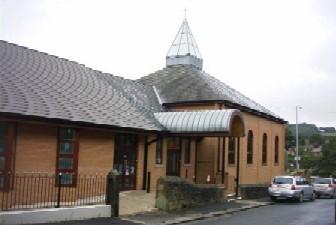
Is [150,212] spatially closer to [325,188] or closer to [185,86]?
[185,86]

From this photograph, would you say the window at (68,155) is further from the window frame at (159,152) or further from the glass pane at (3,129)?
the window frame at (159,152)

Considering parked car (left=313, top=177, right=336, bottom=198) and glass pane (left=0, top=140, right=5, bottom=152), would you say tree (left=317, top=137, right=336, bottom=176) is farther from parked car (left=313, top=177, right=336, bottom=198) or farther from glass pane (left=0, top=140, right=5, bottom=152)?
glass pane (left=0, top=140, right=5, bottom=152)

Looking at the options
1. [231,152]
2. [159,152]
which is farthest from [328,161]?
[159,152]

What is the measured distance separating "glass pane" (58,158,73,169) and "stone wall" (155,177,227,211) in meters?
3.69

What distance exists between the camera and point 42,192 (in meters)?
15.9

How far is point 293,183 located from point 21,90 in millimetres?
15391

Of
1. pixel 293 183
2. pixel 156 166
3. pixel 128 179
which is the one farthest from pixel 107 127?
pixel 293 183

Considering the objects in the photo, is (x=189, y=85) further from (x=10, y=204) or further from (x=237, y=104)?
(x=10, y=204)

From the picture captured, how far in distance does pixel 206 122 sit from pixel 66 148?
26.6ft

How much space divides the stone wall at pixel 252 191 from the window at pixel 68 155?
10.8 metres

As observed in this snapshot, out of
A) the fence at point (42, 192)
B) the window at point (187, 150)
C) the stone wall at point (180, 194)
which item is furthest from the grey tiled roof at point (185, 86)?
the fence at point (42, 192)

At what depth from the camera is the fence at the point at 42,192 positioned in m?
14.0

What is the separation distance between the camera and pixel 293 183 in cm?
2430

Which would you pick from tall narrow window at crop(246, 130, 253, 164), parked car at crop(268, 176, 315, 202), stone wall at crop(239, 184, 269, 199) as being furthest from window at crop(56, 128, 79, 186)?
tall narrow window at crop(246, 130, 253, 164)
